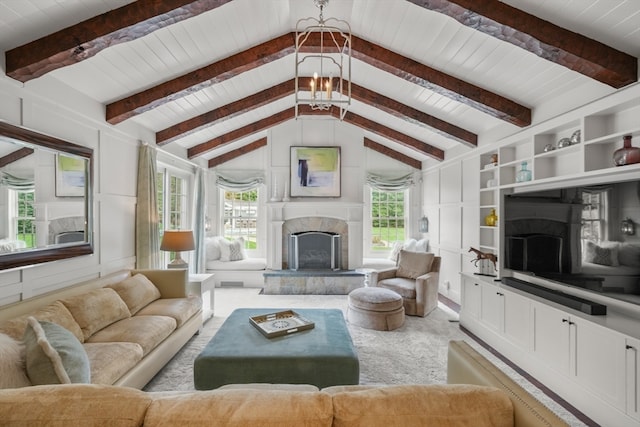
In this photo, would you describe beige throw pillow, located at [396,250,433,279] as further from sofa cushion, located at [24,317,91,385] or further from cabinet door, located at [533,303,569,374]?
sofa cushion, located at [24,317,91,385]

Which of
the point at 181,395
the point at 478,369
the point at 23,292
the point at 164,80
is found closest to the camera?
the point at 181,395

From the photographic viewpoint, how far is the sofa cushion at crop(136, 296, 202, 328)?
10.6ft

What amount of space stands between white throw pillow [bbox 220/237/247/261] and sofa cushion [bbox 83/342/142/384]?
4121mm

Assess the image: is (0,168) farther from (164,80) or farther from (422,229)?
(422,229)

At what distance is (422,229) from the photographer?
6.80m

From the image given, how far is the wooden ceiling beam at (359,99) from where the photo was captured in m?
4.75

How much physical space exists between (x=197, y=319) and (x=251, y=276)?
8.69ft

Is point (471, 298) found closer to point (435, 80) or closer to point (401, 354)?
point (401, 354)

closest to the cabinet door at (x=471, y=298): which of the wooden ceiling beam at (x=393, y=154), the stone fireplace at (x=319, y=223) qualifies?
the stone fireplace at (x=319, y=223)

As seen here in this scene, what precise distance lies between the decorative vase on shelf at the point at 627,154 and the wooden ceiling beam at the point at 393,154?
15.6ft

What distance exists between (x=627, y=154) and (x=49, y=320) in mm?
4281

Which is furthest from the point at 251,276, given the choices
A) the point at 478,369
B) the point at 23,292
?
the point at 478,369

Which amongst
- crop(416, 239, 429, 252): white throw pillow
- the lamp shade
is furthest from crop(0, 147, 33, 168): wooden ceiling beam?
crop(416, 239, 429, 252): white throw pillow

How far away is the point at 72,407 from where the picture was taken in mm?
1019
